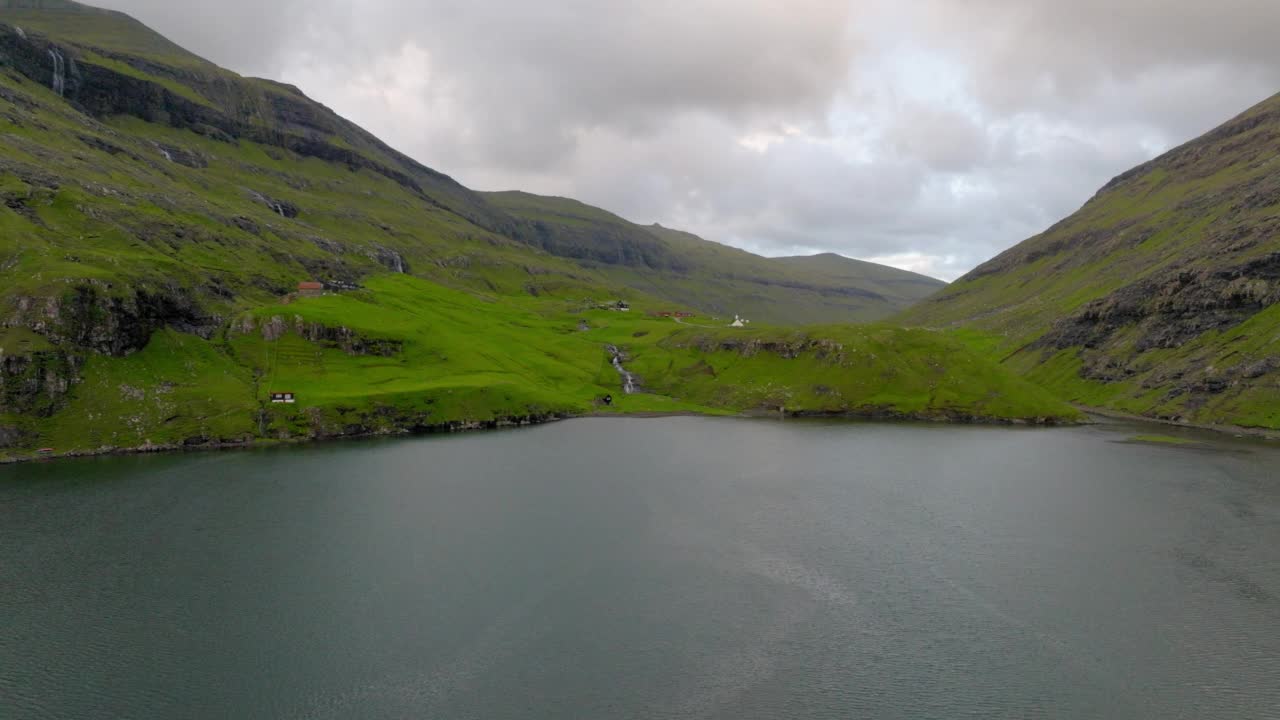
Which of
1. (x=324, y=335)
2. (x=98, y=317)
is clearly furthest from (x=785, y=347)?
(x=98, y=317)

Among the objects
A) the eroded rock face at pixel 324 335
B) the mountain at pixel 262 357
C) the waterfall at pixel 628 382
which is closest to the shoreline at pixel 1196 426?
the mountain at pixel 262 357

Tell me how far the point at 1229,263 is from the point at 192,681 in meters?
227

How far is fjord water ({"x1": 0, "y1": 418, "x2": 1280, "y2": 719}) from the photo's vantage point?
40062 mm

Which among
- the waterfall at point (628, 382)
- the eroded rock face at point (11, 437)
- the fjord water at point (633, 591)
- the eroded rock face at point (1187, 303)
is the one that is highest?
the eroded rock face at point (1187, 303)

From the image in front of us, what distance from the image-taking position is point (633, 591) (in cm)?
5500

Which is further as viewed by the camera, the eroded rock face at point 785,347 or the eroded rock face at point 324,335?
the eroded rock face at point 785,347

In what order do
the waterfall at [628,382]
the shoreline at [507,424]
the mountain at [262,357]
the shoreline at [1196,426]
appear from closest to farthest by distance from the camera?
1. the shoreline at [507,424]
2. the mountain at [262,357]
3. the shoreline at [1196,426]
4. the waterfall at [628,382]

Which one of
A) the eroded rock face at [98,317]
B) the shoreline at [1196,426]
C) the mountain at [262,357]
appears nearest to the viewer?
the mountain at [262,357]

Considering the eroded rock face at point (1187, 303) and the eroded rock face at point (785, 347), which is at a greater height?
the eroded rock face at point (1187, 303)

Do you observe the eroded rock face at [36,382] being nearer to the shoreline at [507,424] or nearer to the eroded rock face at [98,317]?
the eroded rock face at [98,317]

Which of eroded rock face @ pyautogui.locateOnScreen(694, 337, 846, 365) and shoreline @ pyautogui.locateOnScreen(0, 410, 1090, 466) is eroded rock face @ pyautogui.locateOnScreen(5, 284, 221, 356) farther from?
eroded rock face @ pyautogui.locateOnScreen(694, 337, 846, 365)

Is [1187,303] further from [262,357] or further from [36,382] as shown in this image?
[36,382]

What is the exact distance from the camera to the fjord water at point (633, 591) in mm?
40062

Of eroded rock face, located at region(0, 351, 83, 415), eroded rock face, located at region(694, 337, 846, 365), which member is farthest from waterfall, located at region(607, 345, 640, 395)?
eroded rock face, located at region(0, 351, 83, 415)
